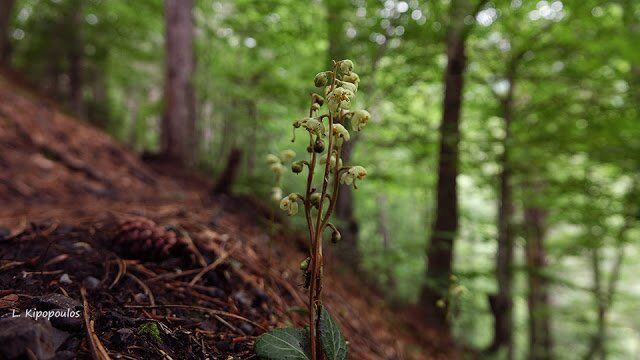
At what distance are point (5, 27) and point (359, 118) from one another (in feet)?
24.7

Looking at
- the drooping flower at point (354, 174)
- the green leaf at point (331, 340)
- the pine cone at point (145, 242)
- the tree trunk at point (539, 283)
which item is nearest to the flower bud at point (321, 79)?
the drooping flower at point (354, 174)

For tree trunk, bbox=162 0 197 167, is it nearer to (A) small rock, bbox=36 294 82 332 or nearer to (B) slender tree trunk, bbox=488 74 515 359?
(B) slender tree trunk, bbox=488 74 515 359

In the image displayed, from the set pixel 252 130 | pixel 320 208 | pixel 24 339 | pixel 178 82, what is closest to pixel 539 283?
pixel 252 130

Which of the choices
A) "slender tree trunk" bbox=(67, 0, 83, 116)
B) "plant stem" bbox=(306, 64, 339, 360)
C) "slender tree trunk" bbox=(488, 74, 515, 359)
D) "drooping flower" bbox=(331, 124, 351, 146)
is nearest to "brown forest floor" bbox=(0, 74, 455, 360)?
"plant stem" bbox=(306, 64, 339, 360)

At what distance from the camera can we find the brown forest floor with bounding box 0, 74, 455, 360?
1379 mm

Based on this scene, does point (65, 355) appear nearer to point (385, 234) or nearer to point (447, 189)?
point (447, 189)

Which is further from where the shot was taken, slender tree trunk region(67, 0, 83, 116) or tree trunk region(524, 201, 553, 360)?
slender tree trunk region(67, 0, 83, 116)

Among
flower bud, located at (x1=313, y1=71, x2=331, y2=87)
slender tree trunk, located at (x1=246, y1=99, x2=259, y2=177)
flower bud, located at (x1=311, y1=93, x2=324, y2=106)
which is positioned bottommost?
flower bud, located at (x1=311, y1=93, x2=324, y2=106)

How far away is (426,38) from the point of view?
4.13 metres

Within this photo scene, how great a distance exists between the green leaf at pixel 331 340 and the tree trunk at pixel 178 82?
414cm

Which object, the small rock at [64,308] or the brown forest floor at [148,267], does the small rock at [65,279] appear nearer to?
the brown forest floor at [148,267]

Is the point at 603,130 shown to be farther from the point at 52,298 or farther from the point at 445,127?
the point at 52,298

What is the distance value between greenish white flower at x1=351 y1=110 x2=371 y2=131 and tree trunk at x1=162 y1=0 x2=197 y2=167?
4.14 m

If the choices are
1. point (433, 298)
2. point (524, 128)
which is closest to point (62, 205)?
point (433, 298)
